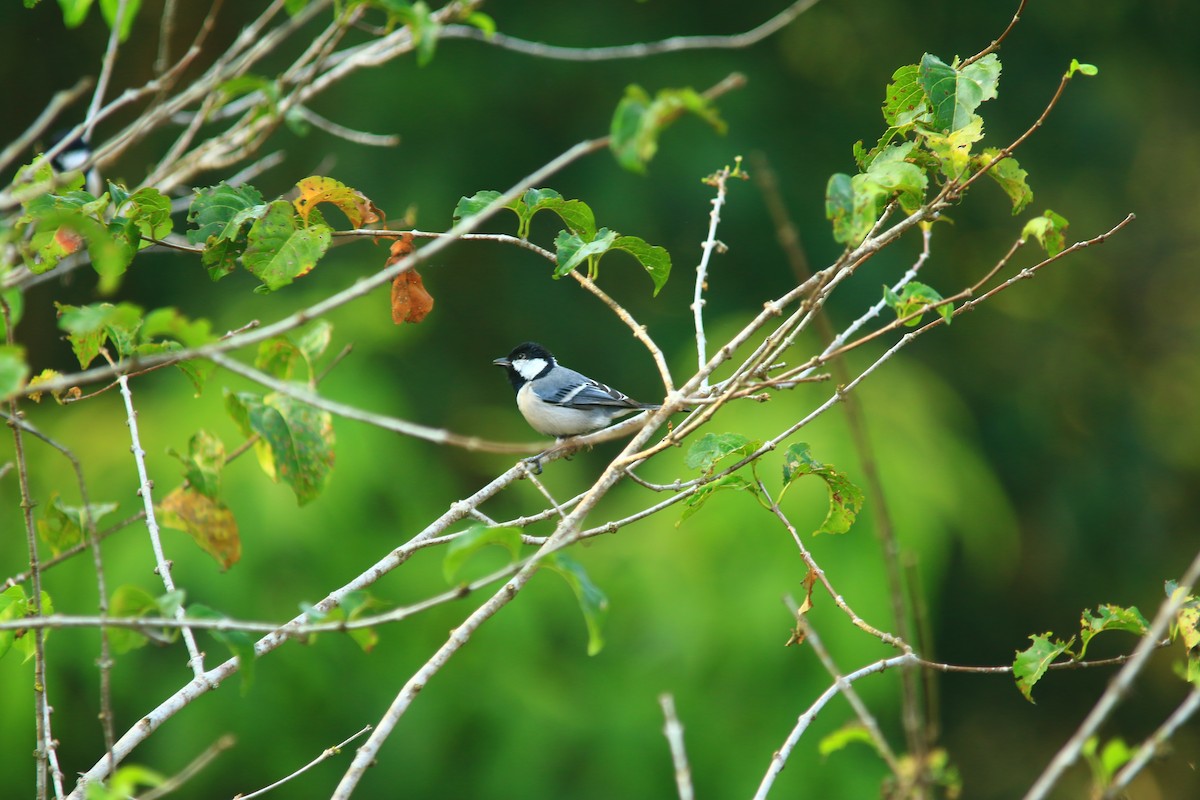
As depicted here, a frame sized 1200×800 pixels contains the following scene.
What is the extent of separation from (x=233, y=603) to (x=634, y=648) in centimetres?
246

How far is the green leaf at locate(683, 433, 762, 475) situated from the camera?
244 centimetres

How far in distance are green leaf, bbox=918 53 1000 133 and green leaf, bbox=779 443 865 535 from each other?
2.49ft

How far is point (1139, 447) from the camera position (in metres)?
9.61

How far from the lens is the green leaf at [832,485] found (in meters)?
2.51

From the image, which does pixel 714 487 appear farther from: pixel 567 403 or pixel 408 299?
pixel 567 403

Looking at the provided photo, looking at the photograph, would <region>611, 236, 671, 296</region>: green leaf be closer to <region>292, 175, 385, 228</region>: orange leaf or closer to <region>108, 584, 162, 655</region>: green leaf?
<region>292, 175, 385, 228</region>: orange leaf

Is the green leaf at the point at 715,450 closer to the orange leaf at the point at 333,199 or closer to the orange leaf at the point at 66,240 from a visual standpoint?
the orange leaf at the point at 333,199

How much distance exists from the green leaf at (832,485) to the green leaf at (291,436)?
3.37 feet

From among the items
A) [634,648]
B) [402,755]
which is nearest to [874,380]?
[634,648]

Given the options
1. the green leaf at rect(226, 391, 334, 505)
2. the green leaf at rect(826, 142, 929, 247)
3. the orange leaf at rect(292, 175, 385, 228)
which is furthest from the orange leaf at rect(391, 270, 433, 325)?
the green leaf at rect(826, 142, 929, 247)

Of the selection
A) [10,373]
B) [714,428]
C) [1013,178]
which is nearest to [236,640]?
[10,373]

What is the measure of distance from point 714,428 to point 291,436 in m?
5.11

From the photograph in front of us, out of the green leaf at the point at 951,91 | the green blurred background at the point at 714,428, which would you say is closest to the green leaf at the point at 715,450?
the green leaf at the point at 951,91

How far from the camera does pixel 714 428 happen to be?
22.7ft
